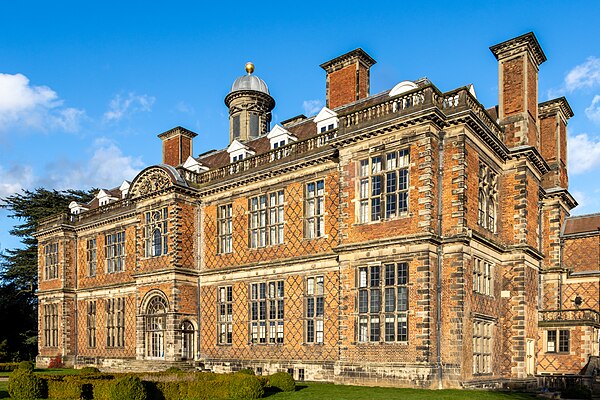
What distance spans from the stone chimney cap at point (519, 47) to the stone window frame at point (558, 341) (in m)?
12.3

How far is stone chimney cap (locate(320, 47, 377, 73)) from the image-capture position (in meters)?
29.0

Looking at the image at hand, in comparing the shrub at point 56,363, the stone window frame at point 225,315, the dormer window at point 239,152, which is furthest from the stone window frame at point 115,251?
the stone window frame at point 225,315

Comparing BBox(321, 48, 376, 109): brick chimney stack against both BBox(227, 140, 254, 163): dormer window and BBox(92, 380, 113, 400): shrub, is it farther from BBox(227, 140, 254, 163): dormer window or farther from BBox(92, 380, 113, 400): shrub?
BBox(92, 380, 113, 400): shrub

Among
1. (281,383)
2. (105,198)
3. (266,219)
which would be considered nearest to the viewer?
(281,383)

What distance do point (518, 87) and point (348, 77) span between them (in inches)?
348

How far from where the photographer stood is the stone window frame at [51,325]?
3804cm

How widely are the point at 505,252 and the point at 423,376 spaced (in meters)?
7.33

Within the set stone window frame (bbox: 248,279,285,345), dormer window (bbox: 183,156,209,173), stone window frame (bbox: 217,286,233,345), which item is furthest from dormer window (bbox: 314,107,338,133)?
stone window frame (bbox: 217,286,233,345)

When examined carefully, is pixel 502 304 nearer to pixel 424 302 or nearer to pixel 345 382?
pixel 424 302

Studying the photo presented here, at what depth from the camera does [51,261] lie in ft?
129

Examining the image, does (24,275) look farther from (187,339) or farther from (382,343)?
(382,343)

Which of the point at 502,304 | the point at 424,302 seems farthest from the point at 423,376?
the point at 502,304

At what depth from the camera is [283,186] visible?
25859mm

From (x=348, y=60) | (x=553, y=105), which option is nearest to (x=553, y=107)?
(x=553, y=105)
